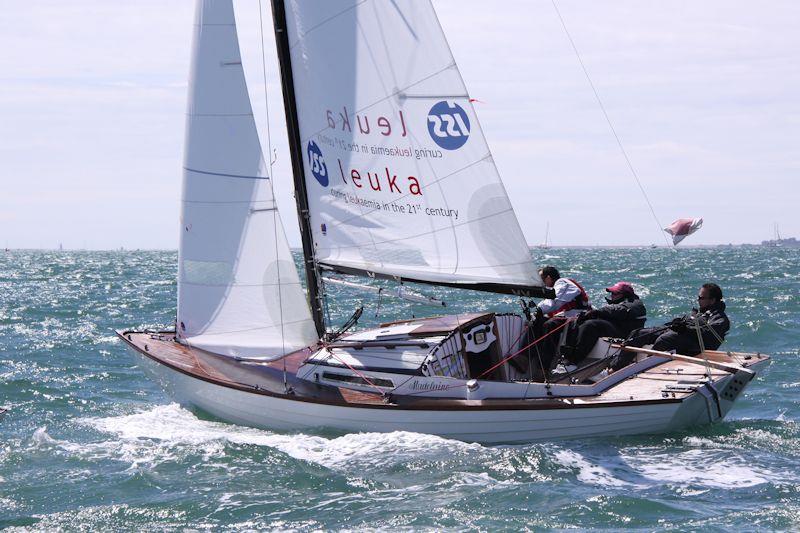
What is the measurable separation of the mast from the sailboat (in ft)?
0.06

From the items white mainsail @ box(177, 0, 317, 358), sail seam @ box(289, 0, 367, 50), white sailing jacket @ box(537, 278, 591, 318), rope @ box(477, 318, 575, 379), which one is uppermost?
sail seam @ box(289, 0, 367, 50)

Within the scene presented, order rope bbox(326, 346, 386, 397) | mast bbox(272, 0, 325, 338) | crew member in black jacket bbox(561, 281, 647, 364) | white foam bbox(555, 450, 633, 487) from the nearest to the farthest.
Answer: white foam bbox(555, 450, 633, 487) → rope bbox(326, 346, 386, 397) → mast bbox(272, 0, 325, 338) → crew member in black jacket bbox(561, 281, 647, 364)

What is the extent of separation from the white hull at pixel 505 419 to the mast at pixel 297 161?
1.60 metres

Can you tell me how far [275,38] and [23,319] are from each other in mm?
14569

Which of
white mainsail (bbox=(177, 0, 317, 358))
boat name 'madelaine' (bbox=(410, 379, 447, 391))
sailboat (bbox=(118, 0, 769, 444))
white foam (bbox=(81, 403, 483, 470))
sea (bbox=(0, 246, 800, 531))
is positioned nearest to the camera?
sea (bbox=(0, 246, 800, 531))

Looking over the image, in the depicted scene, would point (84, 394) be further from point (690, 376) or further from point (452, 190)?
point (690, 376)

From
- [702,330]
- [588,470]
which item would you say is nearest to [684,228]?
[702,330]

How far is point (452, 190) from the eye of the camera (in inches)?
430

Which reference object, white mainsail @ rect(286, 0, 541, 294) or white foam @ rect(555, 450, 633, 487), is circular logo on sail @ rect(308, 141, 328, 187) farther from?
white foam @ rect(555, 450, 633, 487)

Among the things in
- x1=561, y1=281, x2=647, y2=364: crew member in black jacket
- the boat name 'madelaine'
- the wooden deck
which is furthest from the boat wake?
→ x1=561, y1=281, x2=647, y2=364: crew member in black jacket

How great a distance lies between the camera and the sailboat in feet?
33.7

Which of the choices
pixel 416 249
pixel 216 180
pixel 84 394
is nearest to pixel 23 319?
pixel 84 394

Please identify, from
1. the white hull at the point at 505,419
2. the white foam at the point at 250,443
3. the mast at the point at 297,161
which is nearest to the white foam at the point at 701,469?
the white hull at the point at 505,419

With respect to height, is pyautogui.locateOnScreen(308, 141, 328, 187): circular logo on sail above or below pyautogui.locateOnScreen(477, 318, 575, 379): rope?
above
